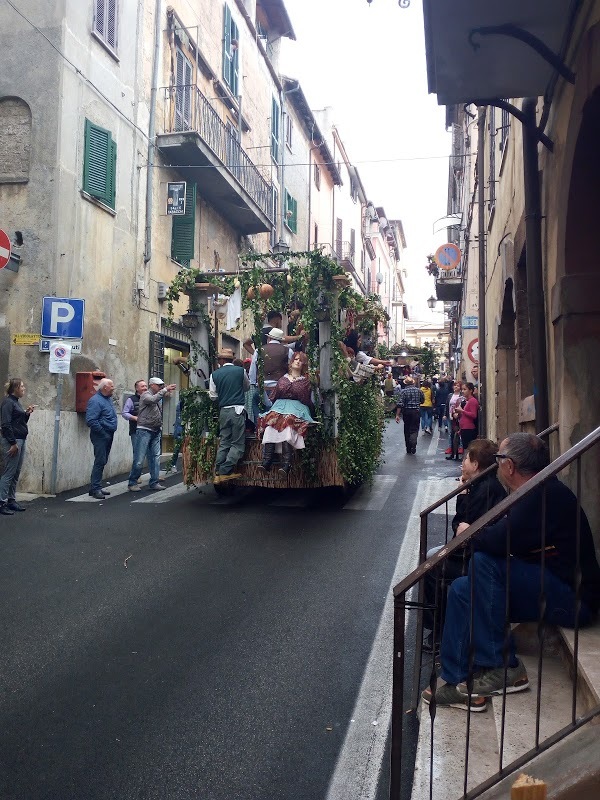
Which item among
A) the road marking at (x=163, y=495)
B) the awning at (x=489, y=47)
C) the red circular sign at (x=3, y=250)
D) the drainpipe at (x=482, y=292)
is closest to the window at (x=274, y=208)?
the drainpipe at (x=482, y=292)

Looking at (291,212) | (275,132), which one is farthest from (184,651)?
(291,212)

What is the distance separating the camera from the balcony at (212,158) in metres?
17.2

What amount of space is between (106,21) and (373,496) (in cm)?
1015

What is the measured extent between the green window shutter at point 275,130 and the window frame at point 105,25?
40.6ft

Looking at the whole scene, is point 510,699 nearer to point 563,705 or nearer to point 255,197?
point 563,705

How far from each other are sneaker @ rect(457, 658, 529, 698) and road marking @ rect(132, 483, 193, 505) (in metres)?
7.81

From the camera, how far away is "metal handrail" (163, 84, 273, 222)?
1762cm

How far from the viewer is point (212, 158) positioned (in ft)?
59.0

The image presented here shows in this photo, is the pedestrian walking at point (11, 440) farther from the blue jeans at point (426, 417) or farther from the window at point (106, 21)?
the blue jeans at point (426, 417)

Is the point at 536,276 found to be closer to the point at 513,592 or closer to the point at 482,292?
the point at 513,592

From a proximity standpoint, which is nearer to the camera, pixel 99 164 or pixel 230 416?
pixel 230 416

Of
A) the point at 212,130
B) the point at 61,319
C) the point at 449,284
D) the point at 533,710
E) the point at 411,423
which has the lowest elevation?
the point at 533,710

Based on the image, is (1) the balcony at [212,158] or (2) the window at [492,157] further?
(1) the balcony at [212,158]

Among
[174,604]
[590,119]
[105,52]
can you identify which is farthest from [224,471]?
[105,52]
